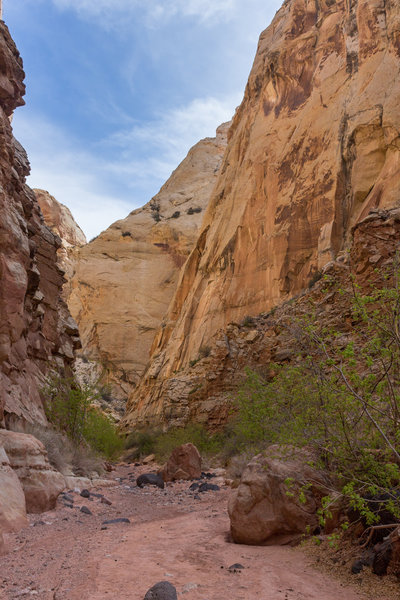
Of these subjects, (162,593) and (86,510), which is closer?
(162,593)

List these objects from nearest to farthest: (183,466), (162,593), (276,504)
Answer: (162,593) < (276,504) < (183,466)

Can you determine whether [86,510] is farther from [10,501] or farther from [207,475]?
[207,475]

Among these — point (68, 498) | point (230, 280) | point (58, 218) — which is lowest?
point (68, 498)

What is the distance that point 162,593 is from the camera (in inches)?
121

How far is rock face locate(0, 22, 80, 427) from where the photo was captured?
1007 cm

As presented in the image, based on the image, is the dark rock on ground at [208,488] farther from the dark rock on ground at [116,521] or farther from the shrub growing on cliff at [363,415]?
the shrub growing on cliff at [363,415]

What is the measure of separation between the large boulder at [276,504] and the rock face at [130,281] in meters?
36.1

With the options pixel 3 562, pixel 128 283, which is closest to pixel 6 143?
pixel 3 562

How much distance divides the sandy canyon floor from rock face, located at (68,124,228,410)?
35.1 m

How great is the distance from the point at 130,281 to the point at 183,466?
3702 cm

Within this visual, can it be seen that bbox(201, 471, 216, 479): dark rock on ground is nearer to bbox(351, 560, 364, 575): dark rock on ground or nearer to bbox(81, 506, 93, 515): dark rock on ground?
bbox(81, 506, 93, 515): dark rock on ground

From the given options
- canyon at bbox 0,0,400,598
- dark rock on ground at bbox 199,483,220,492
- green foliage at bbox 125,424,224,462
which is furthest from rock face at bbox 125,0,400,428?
dark rock on ground at bbox 199,483,220,492

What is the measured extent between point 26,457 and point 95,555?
3053 millimetres

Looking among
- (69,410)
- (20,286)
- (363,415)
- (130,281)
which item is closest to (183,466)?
(69,410)
